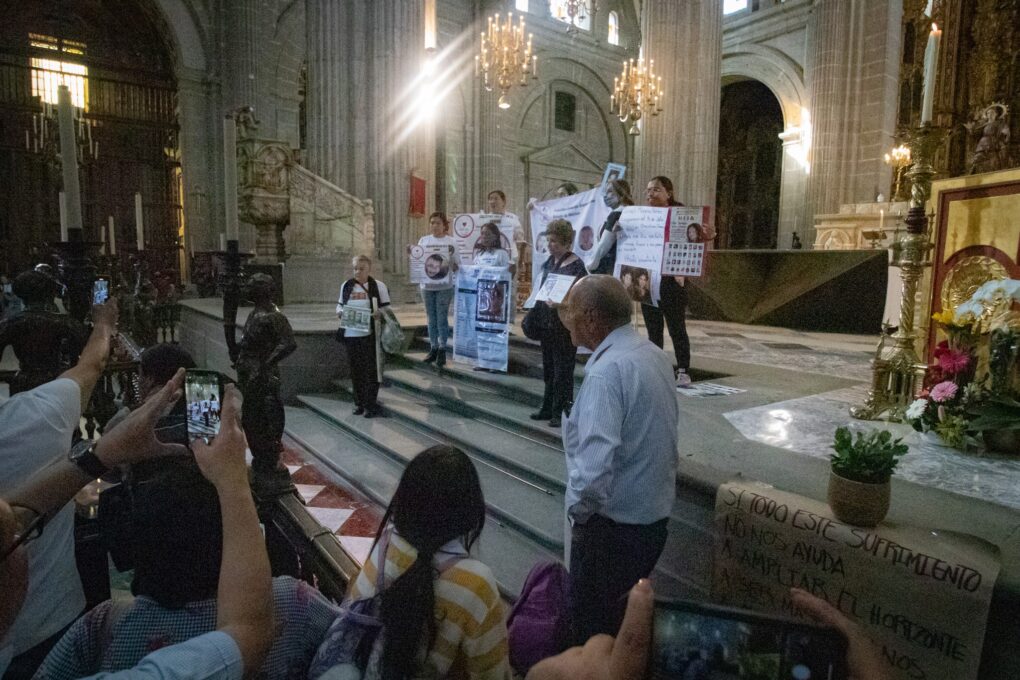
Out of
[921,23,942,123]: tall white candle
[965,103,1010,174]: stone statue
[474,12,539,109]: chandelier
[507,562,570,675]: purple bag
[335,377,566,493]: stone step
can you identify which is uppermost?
[474,12,539,109]: chandelier

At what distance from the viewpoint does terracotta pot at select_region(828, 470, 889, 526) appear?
7.18 ft

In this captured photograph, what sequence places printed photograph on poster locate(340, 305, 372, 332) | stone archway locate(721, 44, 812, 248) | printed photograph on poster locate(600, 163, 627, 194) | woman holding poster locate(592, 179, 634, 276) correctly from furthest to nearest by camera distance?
stone archway locate(721, 44, 812, 248) < printed photograph on poster locate(340, 305, 372, 332) < printed photograph on poster locate(600, 163, 627, 194) < woman holding poster locate(592, 179, 634, 276)

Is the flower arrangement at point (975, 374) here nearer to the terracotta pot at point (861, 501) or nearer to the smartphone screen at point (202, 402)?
the terracotta pot at point (861, 501)

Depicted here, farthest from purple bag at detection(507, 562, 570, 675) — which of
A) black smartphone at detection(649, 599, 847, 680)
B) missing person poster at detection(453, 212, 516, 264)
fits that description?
missing person poster at detection(453, 212, 516, 264)

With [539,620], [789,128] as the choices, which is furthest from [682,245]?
[789,128]

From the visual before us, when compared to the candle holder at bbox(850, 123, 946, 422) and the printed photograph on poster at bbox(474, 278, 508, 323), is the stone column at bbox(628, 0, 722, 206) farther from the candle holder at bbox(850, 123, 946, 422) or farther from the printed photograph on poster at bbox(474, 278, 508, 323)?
the candle holder at bbox(850, 123, 946, 422)

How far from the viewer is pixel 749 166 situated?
80.1 feet

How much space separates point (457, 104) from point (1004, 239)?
18.0 metres

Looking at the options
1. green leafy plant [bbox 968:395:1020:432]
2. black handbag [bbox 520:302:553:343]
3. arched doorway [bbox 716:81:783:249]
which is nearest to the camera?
green leafy plant [bbox 968:395:1020:432]

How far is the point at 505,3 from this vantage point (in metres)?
19.7

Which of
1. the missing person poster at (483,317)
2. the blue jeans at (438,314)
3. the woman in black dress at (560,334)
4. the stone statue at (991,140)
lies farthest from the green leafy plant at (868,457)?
the stone statue at (991,140)

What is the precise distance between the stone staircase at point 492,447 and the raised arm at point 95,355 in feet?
5.85

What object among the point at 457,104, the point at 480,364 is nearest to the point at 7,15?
the point at 457,104

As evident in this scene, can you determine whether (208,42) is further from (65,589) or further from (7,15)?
(65,589)
